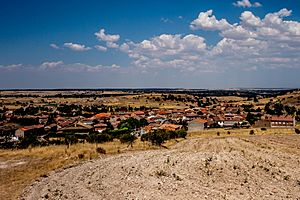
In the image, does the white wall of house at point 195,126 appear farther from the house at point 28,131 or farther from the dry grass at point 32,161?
the dry grass at point 32,161

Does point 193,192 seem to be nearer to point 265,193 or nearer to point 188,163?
point 265,193

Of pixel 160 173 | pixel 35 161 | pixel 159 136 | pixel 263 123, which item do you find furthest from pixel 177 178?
pixel 263 123

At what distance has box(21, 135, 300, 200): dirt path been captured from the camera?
25031 mm

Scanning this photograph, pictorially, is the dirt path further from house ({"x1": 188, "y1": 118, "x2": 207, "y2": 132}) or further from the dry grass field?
house ({"x1": 188, "y1": 118, "x2": 207, "y2": 132})

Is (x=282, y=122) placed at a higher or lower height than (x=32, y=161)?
lower

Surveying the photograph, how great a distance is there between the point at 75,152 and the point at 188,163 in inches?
583

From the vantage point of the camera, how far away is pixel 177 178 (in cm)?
2936

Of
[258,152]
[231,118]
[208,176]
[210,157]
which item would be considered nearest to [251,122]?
[231,118]

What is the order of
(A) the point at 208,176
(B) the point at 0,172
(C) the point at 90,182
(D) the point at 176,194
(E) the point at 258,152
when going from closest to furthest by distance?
(D) the point at 176,194
(C) the point at 90,182
(A) the point at 208,176
(B) the point at 0,172
(E) the point at 258,152

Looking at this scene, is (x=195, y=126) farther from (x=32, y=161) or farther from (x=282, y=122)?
(x=32, y=161)

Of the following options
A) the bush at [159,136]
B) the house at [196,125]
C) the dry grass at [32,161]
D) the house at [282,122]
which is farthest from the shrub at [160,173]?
the house at [282,122]

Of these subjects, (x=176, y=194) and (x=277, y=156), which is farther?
(x=277, y=156)

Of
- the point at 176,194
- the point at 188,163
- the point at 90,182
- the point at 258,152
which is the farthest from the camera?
the point at 258,152

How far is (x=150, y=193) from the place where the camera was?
80.8 feet
